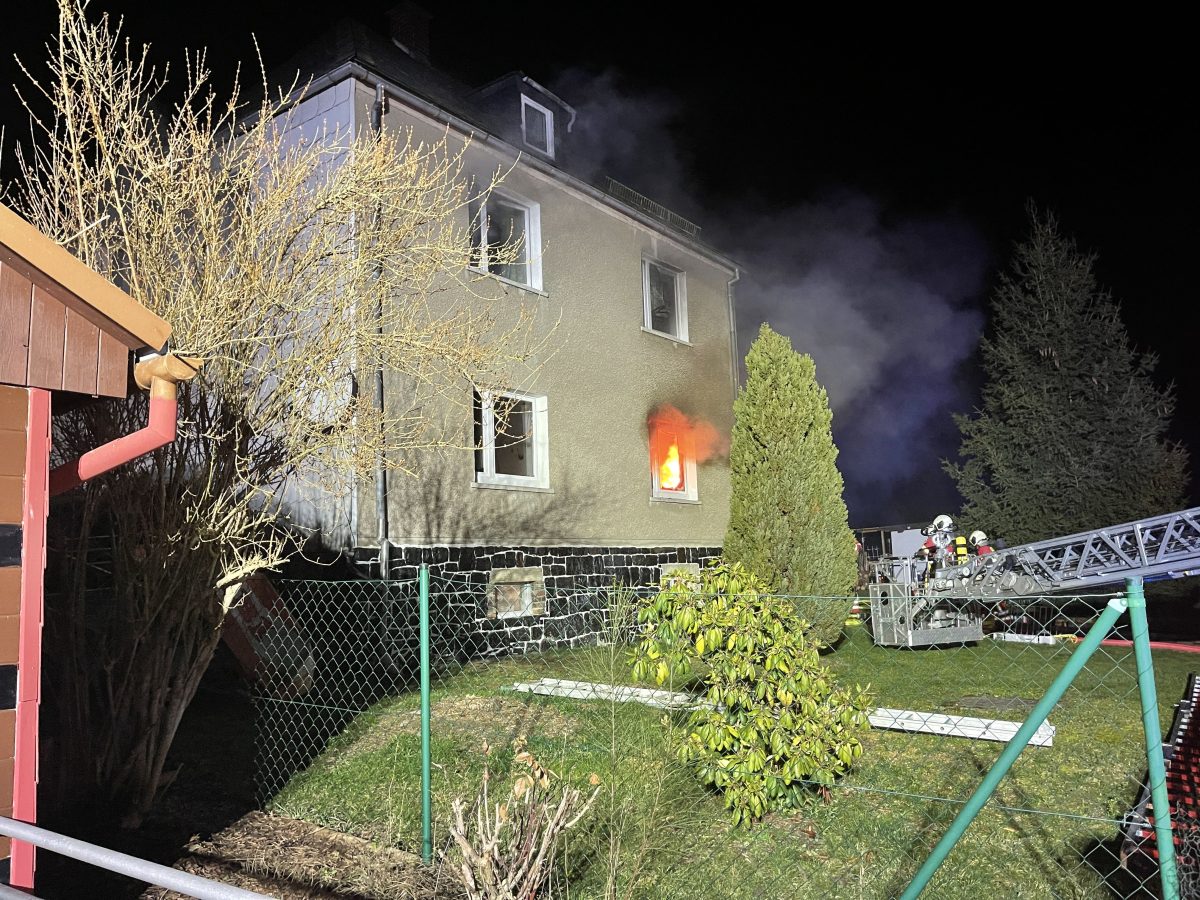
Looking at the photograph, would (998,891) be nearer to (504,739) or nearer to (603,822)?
(603,822)

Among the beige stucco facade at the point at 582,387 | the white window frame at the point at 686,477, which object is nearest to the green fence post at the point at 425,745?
the beige stucco facade at the point at 582,387

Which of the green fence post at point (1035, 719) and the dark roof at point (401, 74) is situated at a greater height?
the dark roof at point (401, 74)

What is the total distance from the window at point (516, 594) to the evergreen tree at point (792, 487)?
9.37ft

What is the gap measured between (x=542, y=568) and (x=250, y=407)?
6079 millimetres

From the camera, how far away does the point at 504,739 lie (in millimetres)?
5984

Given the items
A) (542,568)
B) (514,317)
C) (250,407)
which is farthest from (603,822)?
(514,317)

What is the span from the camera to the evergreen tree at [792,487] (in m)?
9.62

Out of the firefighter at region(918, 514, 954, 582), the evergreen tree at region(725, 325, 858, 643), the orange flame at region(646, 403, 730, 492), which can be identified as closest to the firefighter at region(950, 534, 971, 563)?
the firefighter at region(918, 514, 954, 582)

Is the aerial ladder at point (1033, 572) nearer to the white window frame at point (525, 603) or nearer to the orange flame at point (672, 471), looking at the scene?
the orange flame at point (672, 471)

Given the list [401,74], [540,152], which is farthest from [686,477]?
[401,74]

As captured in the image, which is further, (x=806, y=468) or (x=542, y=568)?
(x=542, y=568)

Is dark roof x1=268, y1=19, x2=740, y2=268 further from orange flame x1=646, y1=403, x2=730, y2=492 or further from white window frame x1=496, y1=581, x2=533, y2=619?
white window frame x1=496, y1=581, x2=533, y2=619

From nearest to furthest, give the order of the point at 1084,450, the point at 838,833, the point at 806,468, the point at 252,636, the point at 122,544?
the point at 838,833, the point at 122,544, the point at 252,636, the point at 806,468, the point at 1084,450

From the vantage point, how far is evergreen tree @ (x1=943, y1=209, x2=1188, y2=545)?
16656 millimetres
